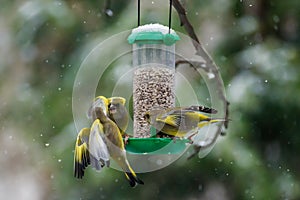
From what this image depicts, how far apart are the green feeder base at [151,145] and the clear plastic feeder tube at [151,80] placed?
28 centimetres

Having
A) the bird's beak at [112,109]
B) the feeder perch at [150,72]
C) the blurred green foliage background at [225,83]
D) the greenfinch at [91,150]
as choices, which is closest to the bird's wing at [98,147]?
the greenfinch at [91,150]

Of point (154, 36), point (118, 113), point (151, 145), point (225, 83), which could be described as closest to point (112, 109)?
point (118, 113)

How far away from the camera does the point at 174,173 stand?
3922mm

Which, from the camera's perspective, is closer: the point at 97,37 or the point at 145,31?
the point at 145,31

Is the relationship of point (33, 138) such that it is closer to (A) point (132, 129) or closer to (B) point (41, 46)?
(B) point (41, 46)

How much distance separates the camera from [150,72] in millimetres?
2693

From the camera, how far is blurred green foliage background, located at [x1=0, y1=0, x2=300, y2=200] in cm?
376

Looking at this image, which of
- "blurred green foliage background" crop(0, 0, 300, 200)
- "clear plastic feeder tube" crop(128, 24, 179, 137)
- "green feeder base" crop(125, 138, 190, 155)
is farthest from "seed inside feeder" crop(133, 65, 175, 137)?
"blurred green foliage background" crop(0, 0, 300, 200)

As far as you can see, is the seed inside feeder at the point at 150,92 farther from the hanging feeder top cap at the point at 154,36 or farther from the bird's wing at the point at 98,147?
the bird's wing at the point at 98,147

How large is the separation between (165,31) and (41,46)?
194 cm

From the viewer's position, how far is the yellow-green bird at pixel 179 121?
2359mm

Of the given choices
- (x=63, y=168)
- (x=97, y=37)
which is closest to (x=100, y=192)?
(x=63, y=168)

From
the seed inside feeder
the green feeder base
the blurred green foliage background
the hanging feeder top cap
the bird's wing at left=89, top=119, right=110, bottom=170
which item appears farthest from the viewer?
the blurred green foliage background

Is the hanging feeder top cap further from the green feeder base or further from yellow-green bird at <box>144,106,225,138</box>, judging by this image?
the green feeder base
